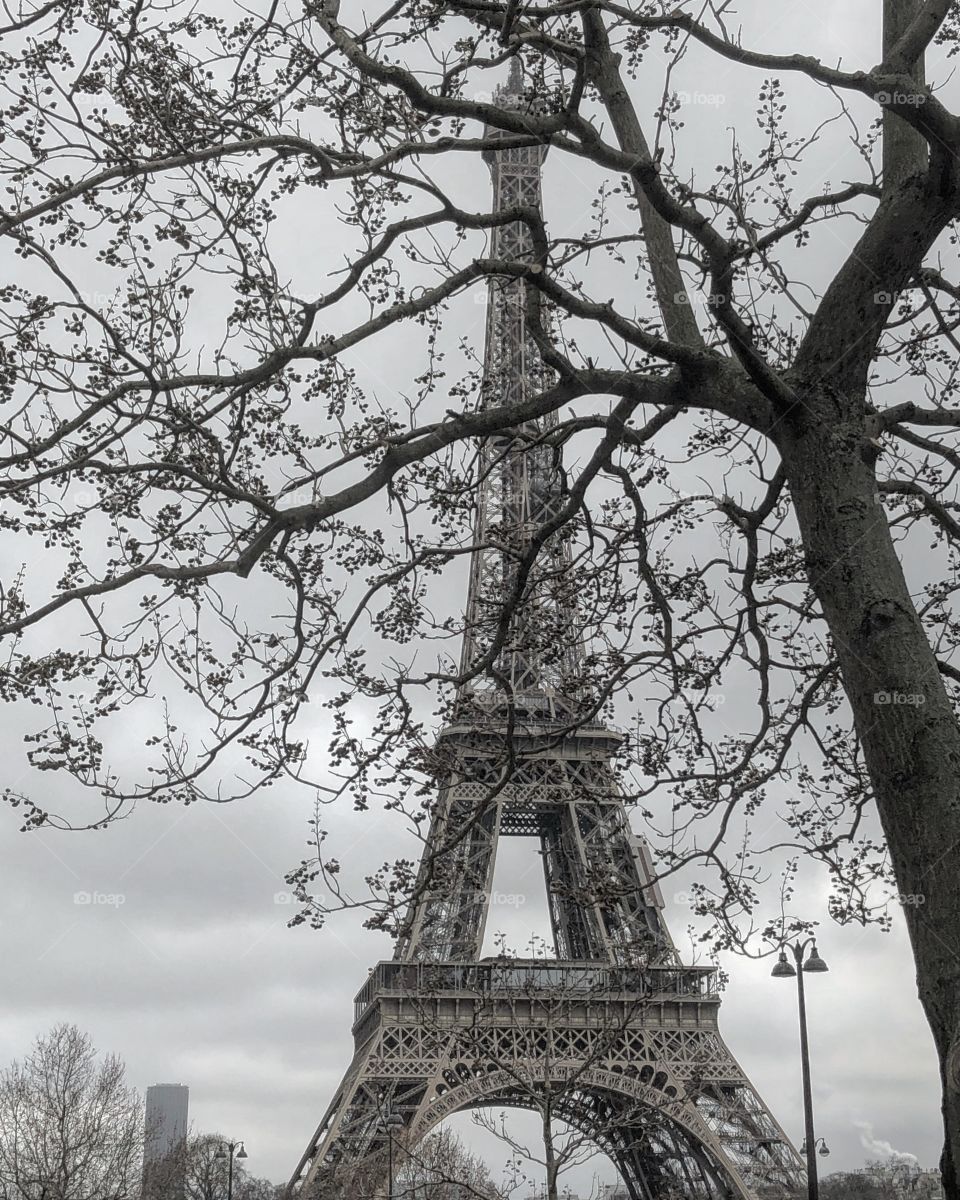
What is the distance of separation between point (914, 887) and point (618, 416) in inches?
137

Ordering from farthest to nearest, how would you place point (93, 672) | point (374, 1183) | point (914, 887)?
point (374, 1183) → point (93, 672) → point (914, 887)

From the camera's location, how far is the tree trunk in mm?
6137

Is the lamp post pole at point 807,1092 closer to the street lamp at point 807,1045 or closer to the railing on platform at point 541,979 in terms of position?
the street lamp at point 807,1045

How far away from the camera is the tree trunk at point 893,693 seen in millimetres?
6137

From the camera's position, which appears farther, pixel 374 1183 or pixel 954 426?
pixel 374 1183

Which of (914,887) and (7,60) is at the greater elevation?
(7,60)

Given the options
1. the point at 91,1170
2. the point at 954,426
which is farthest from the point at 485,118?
the point at 91,1170

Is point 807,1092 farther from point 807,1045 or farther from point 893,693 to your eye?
point 893,693

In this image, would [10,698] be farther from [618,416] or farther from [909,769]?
[909,769]

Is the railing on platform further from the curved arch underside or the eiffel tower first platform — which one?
the curved arch underside

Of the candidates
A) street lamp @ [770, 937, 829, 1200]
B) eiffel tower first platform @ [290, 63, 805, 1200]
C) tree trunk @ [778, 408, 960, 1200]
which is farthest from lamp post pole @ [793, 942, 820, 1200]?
tree trunk @ [778, 408, 960, 1200]

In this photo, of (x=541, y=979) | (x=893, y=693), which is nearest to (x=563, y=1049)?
(x=541, y=979)

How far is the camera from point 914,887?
6.37 metres

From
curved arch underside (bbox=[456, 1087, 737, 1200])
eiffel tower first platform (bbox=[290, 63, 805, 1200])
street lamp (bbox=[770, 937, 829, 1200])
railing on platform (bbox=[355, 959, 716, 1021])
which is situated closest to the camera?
street lamp (bbox=[770, 937, 829, 1200])
